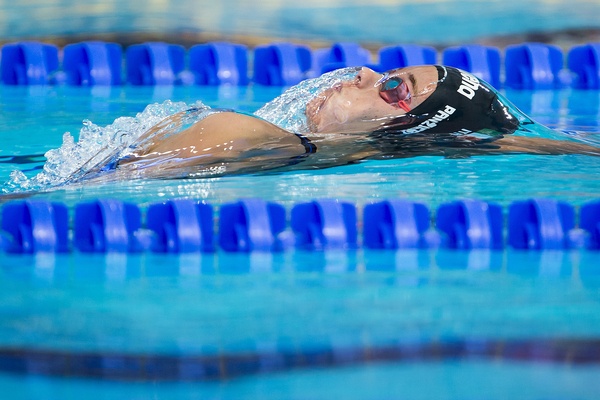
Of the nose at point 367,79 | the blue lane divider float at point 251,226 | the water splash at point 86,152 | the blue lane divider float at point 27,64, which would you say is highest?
the blue lane divider float at point 27,64

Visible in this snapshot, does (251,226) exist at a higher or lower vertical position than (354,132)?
→ lower

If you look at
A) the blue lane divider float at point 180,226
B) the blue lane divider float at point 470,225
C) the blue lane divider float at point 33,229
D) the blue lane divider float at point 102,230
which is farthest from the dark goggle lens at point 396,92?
the blue lane divider float at point 33,229

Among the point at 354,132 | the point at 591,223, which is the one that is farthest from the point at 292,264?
the point at 591,223

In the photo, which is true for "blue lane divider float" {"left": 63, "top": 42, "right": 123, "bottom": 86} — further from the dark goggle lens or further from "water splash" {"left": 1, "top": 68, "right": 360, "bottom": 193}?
the dark goggle lens

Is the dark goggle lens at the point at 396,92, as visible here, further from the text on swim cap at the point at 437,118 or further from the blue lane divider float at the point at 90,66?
the blue lane divider float at the point at 90,66

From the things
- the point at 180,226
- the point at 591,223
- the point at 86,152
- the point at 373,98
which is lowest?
the point at 591,223

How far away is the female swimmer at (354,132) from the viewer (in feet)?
9.99

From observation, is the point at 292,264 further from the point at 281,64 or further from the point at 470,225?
the point at 281,64

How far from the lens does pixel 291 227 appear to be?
2.99 meters

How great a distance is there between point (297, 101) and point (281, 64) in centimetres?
158

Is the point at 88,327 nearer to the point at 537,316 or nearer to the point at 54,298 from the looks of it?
the point at 54,298

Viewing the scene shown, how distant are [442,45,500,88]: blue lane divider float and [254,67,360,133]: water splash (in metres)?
1.55

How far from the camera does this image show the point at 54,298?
2385mm

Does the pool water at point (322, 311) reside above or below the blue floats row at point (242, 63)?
below
